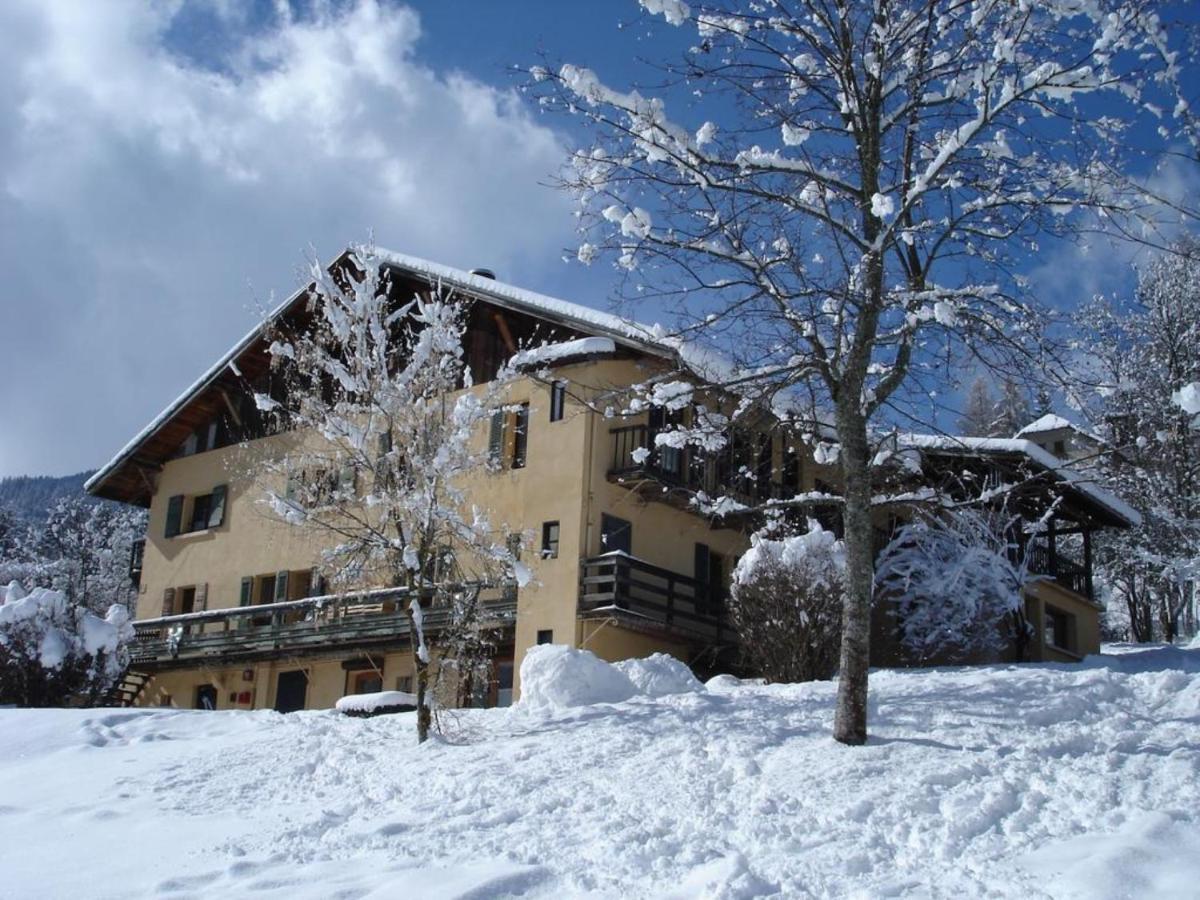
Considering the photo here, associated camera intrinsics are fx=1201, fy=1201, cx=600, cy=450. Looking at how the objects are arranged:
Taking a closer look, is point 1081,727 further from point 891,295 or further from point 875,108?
point 875,108

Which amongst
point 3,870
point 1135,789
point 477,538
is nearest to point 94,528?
point 477,538

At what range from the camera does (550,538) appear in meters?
20.9

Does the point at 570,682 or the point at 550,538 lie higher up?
the point at 550,538

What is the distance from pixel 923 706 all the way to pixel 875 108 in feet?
19.4

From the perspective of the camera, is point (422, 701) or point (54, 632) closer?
point (422, 701)

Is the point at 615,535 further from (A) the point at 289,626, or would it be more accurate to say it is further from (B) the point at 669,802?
(B) the point at 669,802

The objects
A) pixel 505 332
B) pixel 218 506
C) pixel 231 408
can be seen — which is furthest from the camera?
pixel 231 408

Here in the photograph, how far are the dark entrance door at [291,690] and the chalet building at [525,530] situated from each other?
0.16ft

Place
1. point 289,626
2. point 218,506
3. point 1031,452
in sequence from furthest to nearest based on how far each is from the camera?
point 218,506 → point 289,626 → point 1031,452

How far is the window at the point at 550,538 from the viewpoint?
20625 millimetres

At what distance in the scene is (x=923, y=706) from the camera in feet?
39.8

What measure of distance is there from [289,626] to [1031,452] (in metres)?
14.7

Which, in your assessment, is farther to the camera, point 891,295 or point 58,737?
point 58,737

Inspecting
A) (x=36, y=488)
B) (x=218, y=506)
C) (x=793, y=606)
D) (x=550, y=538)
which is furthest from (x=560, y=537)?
(x=36, y=488)
